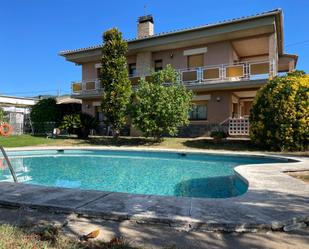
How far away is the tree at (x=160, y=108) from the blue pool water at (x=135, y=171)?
2.60 metres

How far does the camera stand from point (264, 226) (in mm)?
3668

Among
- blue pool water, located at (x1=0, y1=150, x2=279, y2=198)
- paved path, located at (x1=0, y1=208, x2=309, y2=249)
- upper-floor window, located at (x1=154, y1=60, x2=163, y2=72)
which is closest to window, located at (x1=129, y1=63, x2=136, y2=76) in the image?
upper-floor window, located at (x1=154, y1=60, x2=163, y2=72)

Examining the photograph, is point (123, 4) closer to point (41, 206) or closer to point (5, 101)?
point (41, 206)

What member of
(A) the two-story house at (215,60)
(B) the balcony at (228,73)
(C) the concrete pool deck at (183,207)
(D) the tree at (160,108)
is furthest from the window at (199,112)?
(C) the concrete pool deck at (183,207)

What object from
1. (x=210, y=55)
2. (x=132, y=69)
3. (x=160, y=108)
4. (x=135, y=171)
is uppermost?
(x=210, y=55)

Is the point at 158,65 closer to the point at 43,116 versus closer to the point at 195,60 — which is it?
the point at 195,60

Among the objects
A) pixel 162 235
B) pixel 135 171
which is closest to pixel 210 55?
pixel 135 171

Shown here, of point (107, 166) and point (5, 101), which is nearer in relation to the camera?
point (107, 166)

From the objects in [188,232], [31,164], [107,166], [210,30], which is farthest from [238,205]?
[210,30]

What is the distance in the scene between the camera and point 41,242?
123 inches

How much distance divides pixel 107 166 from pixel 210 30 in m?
11.7

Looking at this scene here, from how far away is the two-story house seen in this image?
18125mm

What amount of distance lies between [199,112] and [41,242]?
1852cm

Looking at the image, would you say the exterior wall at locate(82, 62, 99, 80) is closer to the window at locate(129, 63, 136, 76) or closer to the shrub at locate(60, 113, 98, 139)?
the window at locate(129, 63, 136, 76)
